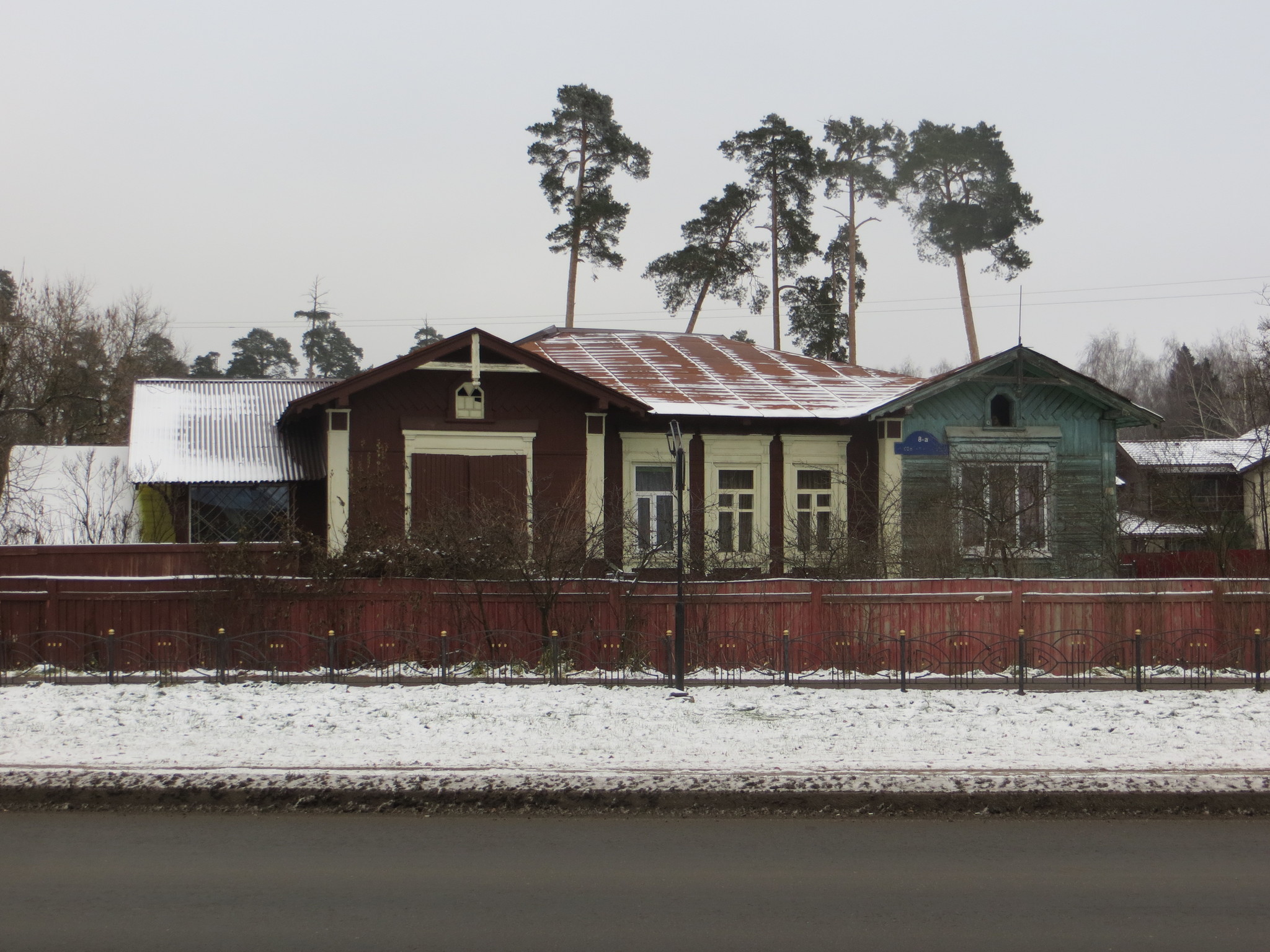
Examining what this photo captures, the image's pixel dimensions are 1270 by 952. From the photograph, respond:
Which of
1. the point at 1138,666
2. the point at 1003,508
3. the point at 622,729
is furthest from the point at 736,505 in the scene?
the point at 622,729

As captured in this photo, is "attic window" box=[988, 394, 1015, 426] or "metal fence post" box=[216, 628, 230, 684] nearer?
"metal fence post" box=[216, 628, 230, 684]

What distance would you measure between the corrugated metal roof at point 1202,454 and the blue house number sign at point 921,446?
18.9m

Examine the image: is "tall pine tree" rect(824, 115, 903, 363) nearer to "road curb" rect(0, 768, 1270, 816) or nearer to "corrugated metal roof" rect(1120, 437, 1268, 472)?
"corrugated metal roof" rect(1120, 437, 1268, 472)

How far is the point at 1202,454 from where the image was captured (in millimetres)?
43594

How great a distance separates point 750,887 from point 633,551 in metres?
13.9

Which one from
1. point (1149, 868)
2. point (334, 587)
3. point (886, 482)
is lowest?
point (1149, 868)

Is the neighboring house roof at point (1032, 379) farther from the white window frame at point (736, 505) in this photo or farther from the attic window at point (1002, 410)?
the white window frame at point (736, 505)

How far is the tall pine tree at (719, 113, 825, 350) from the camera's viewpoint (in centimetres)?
4138

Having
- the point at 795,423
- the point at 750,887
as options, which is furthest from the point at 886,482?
the point at 750,887

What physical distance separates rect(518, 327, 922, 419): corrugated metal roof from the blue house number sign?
910 millimetres

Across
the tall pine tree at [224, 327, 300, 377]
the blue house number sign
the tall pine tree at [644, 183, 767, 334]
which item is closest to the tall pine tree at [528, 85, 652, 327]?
the tall pine tree at [644, 183, 767, 334]

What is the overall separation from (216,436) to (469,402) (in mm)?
5363

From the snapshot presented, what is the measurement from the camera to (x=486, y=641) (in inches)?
593

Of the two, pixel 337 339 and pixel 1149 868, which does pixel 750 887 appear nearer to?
pixel 1149 868
